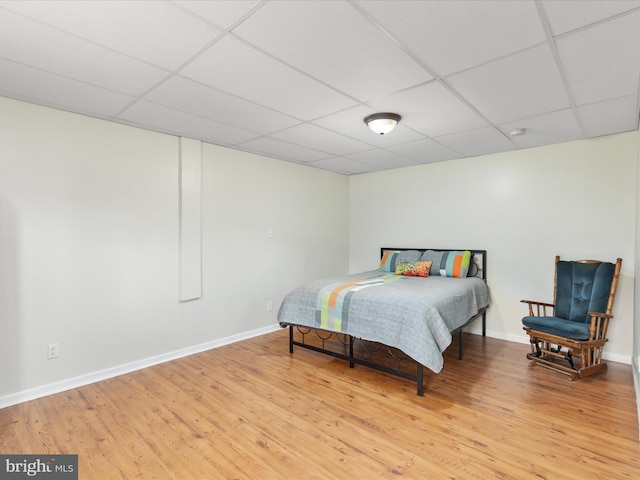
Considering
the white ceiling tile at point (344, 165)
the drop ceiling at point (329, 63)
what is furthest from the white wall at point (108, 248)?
Answer: the white ceiling tile at point (344, 165)

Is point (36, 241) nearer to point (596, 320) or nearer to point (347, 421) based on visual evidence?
point (347, 421)

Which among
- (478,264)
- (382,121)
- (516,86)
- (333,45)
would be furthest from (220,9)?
(478,264)

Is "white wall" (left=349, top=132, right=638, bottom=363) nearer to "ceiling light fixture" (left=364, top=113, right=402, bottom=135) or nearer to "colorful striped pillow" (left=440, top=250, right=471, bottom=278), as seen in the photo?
"colorful striped pillow" (left=440, top=250, right=471, bottom=278)

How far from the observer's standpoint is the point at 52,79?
7.32ft

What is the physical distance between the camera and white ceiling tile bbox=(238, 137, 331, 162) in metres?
3.76

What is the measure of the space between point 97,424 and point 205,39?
259 centimetres

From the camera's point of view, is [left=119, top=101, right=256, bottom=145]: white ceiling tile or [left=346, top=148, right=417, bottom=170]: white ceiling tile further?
[left=346, top=148, right=417, bottom=170]: white ceiling tile

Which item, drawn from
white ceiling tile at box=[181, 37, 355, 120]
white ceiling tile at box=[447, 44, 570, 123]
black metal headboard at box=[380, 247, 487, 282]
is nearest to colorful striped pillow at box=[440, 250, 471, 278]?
black metal headboard at box=[380, 247, 487, 282]

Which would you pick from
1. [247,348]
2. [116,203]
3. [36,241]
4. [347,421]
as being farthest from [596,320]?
[36,241]

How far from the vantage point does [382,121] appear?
282cm

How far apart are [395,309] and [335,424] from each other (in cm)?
102

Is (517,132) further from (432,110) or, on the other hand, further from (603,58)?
(603,58)

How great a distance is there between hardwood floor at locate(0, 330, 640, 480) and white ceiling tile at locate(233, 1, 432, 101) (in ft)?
7.73

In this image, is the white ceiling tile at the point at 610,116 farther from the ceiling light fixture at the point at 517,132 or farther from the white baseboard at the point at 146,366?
the white baseboard at the point at 146,366
